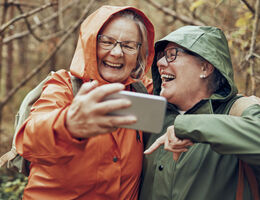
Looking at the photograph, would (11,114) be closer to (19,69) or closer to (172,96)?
(19,69)

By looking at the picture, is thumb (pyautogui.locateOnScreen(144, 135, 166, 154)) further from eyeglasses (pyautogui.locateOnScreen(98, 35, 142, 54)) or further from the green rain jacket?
eyeglasses (pyautogui.locateOnScreen(98, 35, 142, 54))

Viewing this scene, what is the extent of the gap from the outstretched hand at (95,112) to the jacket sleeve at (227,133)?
0.60m

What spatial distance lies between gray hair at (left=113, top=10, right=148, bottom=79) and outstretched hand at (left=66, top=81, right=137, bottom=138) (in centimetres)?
126

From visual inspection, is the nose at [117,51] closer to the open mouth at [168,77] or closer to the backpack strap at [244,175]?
the open mouth at [168,77]

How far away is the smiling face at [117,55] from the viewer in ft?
7.73

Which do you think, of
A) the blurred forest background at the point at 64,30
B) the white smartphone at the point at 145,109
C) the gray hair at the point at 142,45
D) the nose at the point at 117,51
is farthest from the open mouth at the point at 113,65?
the blurred forest background at the point at 64,30

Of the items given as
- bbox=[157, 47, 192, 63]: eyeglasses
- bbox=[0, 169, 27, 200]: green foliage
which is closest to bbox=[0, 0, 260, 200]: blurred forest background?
bbox=[0, 169, 27, 200]: green foliage

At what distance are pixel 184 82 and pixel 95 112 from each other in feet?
4.80

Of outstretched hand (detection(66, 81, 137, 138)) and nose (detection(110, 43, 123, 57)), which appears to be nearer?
outstretched hand (detection(66, 81, 137, 138))

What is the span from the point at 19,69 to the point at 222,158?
11.0 m

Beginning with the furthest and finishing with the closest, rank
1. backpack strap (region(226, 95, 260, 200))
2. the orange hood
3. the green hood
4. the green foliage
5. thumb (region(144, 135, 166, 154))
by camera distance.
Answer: the green foliage
the green hood
the orange hood
backpack strap (region(226, 95, 260, 200))
thumb (region(144, 135, 166, 154))

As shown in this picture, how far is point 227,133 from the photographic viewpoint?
1.79 m

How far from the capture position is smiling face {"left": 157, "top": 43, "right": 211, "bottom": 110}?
262 centimetres

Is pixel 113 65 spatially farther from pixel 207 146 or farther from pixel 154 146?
pixel 207 146
